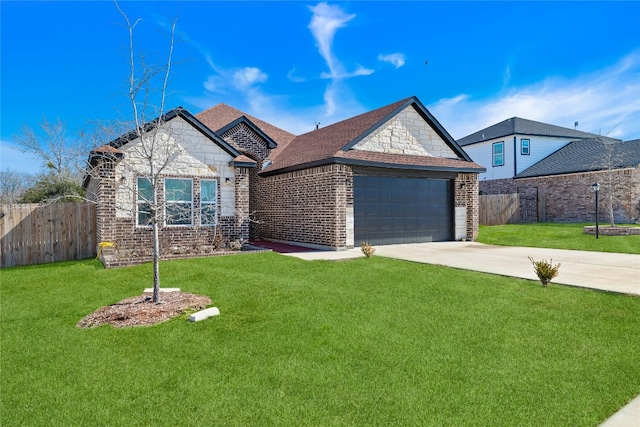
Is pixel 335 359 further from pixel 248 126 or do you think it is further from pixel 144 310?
pixel 248 126

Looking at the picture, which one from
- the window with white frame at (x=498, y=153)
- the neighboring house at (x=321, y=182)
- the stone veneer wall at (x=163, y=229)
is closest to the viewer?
the stone veneer wall at (x=163, y=229)

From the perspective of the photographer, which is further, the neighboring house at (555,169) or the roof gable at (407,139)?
the neighboring house at (555,169)

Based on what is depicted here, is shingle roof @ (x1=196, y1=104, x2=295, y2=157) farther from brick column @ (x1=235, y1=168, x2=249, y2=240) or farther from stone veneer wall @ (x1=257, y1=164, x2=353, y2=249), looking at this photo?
brick column @ (x1=235, y1=168, x2=249, y2=240)

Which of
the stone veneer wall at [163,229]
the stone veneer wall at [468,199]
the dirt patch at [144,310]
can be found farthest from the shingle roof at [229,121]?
the dirt patch at [144,310]

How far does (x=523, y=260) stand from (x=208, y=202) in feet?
33.2

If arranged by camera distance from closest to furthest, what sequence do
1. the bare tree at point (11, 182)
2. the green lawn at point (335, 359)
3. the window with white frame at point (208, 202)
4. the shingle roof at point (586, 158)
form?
1. the green lawn at point (335, 359)
2. the window with white frame at point (208, 202)
3. the shingle roof at point (586, 158)
4. the bare tree at point (11, 182)

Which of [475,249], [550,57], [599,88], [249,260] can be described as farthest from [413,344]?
[599,88]

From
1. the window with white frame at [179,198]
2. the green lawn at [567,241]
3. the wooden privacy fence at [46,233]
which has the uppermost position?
the window with white frame at [179,198]

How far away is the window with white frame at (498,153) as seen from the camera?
1196 inches

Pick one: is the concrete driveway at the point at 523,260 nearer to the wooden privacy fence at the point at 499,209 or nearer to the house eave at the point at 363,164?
the house eave at the point at 363,164

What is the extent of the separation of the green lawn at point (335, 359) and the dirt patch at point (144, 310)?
25cm

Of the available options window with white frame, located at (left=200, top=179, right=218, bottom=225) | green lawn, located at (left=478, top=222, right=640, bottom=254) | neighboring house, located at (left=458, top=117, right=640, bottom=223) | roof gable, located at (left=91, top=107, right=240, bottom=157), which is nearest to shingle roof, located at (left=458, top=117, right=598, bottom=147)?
neighboring house, located at (left=458, top=117, right=640, bottom=223)

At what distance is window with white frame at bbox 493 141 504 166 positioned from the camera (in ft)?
99.7

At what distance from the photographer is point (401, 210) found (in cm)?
1519
